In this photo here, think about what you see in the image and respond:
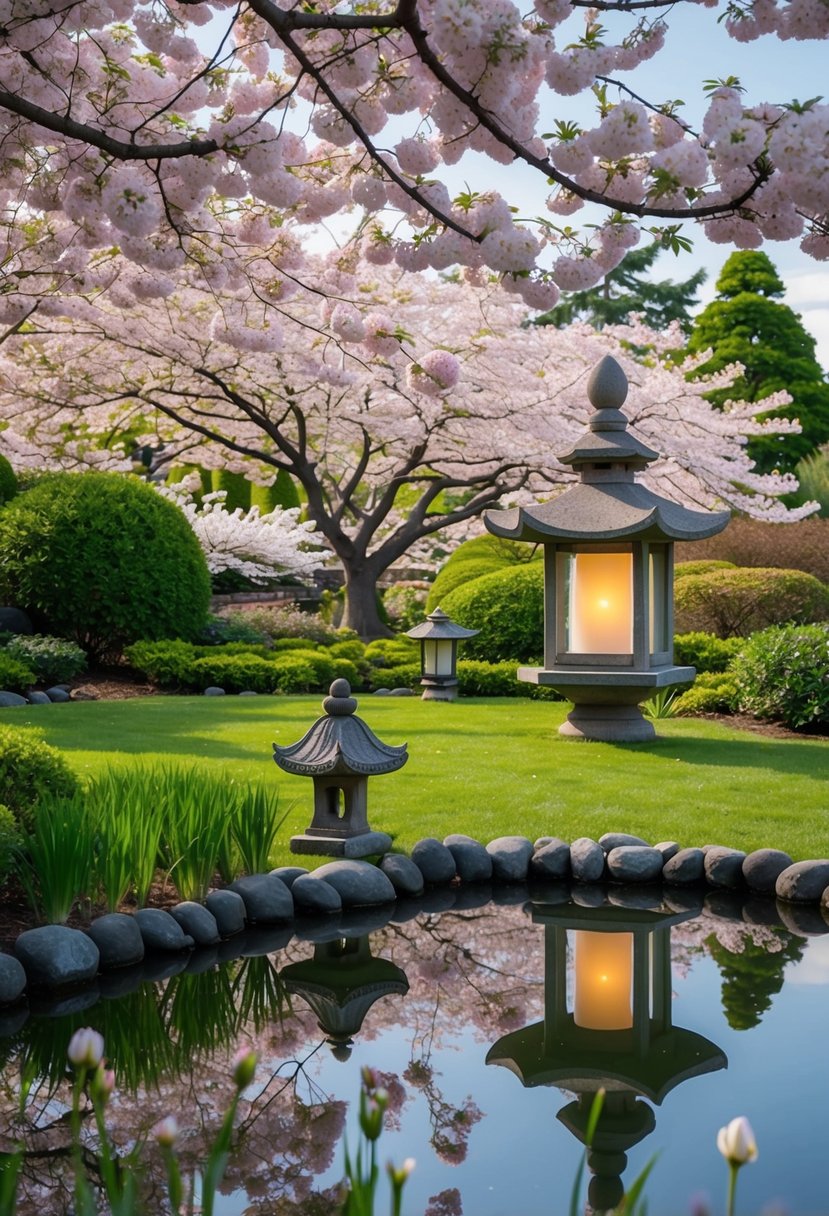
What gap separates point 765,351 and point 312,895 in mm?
24693

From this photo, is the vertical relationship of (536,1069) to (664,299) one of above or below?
below

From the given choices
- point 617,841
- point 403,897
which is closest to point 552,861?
point 617,841

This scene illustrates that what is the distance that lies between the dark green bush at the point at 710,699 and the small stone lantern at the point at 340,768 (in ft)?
19.5

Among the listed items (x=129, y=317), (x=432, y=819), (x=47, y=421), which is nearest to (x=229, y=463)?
(x=47, y=421)

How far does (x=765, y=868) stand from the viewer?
5.60m

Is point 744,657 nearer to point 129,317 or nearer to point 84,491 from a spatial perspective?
point 84,491

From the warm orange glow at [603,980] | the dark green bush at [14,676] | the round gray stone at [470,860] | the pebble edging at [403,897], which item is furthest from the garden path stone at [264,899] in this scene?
the dark green bush at [14,676]

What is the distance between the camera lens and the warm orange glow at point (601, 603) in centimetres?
892

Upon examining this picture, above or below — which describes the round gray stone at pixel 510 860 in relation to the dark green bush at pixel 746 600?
below

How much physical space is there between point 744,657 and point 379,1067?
7.69 metres

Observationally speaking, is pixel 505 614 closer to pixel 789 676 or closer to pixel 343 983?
pixel 789 676

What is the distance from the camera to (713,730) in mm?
10070

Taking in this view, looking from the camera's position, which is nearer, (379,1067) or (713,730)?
(379,1067)

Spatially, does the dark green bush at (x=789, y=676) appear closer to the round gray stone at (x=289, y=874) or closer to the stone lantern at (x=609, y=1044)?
the stone lantern at (x=609, y=1044)
